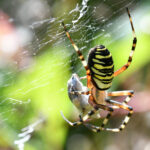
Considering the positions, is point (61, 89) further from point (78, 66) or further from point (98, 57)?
point (98, 57)

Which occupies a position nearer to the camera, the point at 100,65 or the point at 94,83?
the point at 100,65

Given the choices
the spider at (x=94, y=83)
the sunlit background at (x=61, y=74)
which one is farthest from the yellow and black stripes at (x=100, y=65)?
the sunlit background at (x=61, y=74)

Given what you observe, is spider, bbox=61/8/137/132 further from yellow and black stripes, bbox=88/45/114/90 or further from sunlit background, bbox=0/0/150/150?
sunlit background, bbox=0/0/150/150

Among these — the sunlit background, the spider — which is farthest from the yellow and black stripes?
the sunlit background

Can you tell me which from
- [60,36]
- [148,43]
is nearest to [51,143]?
[60,36]

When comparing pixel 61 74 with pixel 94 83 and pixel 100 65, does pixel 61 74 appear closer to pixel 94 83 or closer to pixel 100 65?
pixel 94 83

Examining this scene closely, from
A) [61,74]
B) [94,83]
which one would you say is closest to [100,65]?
[94,83]

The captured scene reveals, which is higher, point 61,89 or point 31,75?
point 31,75
